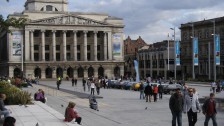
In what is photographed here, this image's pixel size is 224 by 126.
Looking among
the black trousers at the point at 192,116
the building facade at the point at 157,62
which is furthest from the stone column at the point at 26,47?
the black trousers at the point at 192,116

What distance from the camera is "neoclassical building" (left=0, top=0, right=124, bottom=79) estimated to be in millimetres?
122938

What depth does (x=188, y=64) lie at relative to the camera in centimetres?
12469

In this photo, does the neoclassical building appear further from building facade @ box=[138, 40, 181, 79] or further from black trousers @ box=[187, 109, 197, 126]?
black trousers @ box=[187, 109, 197, 126]

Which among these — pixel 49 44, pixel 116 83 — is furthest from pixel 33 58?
pixel 116 83

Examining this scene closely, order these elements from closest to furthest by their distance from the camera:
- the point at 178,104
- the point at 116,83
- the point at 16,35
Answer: the point at 178,104 → the point at 116,83 → the point at 16,35

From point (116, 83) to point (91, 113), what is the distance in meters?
40.9

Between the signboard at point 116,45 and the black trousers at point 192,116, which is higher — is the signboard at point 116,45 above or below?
above

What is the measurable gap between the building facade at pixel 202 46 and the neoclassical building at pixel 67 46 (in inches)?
747

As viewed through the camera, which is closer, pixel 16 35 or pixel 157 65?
pixel 16 35

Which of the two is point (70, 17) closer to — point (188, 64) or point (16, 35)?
point (16, 35)

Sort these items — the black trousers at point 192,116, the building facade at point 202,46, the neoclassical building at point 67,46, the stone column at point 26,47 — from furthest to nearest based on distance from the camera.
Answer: the neoclassical building at point 67,46 → the stone column at point 26,47 → the building facade at point 202,46 → the black trousers at point 192,116

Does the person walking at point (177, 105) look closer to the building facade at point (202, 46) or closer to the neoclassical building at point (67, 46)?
the building facade at point (202, 46)

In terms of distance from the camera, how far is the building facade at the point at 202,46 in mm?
109125

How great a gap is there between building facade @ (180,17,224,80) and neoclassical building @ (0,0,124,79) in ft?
62.2
